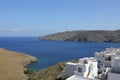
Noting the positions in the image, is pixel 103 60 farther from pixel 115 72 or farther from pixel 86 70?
pixel 115 72

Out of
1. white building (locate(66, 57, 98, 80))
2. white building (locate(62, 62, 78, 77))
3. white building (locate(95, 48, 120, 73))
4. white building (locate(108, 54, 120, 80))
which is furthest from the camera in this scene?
white building (locate(95, 48, 120, 73))

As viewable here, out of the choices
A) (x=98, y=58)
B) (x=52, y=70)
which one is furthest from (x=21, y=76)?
(x=98, y=58)

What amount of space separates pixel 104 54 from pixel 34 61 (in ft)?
180

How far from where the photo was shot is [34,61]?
289ft

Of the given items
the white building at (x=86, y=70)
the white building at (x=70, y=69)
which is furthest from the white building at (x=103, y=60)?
the white building at (x=70, y=69)

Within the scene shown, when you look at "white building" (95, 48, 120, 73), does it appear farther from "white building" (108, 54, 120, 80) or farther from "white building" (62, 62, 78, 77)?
"white building" (108, 54, 120, 80)

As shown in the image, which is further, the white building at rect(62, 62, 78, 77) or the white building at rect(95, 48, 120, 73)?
the white building at rect(95, 48, 120, 73)

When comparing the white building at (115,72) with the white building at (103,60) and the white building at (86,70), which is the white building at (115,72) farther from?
the white building at (103,60)

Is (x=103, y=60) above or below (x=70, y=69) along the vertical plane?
above

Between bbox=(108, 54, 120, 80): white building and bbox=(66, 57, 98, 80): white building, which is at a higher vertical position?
bbox=(108, 54, 120, 80): white building

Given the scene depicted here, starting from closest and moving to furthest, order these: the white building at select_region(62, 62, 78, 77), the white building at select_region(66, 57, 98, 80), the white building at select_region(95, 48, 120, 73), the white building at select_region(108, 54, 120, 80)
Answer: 1. the white building at select_region(108, 54, 120, 80)
2. the white building at select_region(66, 57, 98, 80)
3. the white building at select_region(62, 62, 78, 77)
4. the white building at select_region(95, 48, 120, 73)

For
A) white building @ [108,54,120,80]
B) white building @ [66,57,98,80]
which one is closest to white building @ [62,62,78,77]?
white building @ [66,57,98,80]

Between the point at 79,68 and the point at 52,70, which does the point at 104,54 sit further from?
the point at 52,70

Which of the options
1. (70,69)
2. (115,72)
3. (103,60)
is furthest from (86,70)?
(103,60)
